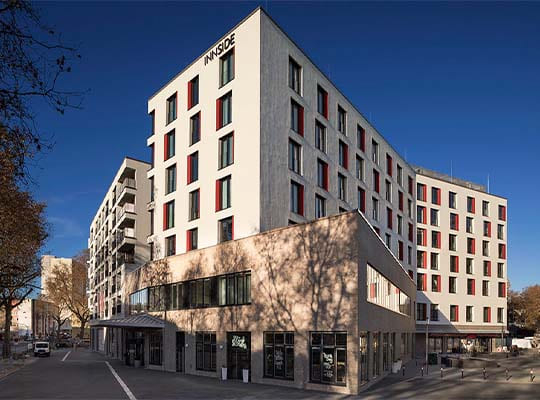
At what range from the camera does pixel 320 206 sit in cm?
4803

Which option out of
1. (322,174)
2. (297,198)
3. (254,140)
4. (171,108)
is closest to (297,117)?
(322,174)

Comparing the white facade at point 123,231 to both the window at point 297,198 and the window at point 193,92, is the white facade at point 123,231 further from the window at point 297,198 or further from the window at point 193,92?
the window at point 297,198

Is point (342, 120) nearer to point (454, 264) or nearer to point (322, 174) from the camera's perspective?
point (322, 174)

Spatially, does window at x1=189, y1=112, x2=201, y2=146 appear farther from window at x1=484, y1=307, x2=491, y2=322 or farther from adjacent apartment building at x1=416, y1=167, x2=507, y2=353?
window at x1=484, y1=307, x2=491, y2=322

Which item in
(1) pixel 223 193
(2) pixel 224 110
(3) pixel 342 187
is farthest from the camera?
(3) pixel 342 187

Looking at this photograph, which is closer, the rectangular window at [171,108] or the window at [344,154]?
the rectangular window at [171,108]

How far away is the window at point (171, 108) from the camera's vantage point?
171 feet

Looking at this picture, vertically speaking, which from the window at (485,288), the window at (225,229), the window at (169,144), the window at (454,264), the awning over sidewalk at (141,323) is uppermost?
the window at (169,144)

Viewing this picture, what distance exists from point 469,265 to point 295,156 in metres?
51.5

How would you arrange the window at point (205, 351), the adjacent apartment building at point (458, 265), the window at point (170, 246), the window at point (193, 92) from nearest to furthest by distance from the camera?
the window at point (205, 351) < the window at point (193, 92) < the window at point (170, 246) < the adjacent apartment building at point (458, 265)

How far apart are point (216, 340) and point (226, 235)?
7.79m

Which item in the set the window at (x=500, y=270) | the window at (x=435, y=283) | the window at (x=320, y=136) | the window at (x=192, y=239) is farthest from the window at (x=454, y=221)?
the window at (x=192, y=239)

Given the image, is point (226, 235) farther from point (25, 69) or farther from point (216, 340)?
point (25, 69)

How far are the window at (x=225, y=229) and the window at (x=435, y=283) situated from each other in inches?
1839
